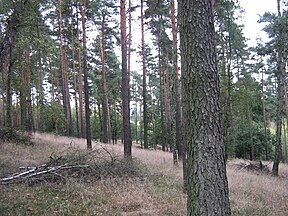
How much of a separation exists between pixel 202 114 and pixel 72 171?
245 inches

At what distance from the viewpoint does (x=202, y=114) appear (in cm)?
348

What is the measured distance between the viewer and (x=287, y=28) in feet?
52.8

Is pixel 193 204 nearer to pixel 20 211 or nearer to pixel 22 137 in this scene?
pixel 20 211

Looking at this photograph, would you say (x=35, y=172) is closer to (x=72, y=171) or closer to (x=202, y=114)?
(x=72, y=171)

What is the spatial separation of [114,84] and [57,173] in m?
25.3

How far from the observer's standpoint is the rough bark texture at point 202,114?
11.0 feet

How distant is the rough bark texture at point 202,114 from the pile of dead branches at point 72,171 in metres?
4.97

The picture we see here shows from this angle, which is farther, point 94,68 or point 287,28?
point 94,68

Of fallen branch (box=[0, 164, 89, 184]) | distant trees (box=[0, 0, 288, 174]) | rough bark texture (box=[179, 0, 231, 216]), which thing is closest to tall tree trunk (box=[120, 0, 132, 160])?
distant trees (box=[0, 0, 288, 174])

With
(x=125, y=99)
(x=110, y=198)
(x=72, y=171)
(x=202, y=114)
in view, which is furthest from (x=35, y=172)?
(x=125, y=99)

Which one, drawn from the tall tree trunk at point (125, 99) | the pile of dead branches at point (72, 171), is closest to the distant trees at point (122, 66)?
the tall tree trunk at point (125, 99)

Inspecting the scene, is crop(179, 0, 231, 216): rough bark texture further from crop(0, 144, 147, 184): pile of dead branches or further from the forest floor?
crop(0, 144, 147, 184): pile of dead branches

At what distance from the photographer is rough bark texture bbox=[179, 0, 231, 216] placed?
11.0 feet

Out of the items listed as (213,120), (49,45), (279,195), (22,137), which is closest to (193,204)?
(213,120)
